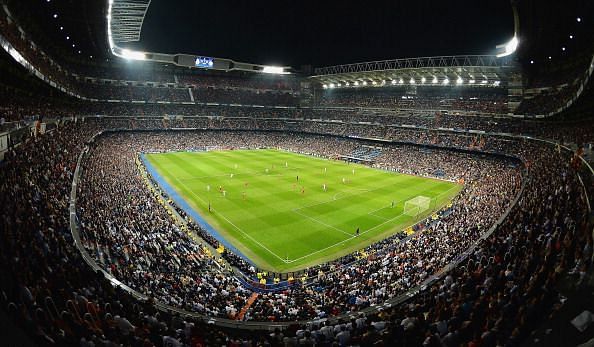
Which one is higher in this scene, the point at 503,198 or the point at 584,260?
the point at 584,260

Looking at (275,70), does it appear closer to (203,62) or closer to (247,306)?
(203,62)

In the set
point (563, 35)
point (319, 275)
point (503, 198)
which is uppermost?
point (563, 35)

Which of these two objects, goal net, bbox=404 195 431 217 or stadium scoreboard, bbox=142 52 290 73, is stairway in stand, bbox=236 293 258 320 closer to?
goal net, bbox=404 195 431 217

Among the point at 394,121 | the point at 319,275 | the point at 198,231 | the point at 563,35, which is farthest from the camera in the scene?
the point at 394,121

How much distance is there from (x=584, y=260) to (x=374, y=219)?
25632 millimetres

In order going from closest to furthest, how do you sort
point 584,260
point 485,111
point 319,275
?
1. point 584,260
2. point 319,275
3. point 485,111

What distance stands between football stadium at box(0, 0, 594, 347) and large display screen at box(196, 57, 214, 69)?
1.46 ft

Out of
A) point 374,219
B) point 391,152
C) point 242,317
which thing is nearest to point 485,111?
point 391,152

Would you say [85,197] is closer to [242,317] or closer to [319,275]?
[242,317]

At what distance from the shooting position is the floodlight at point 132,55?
7656cm

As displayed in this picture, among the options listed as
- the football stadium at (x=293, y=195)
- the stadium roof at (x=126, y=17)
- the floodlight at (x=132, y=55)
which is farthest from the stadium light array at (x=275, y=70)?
the stadium roof at (x=126, y=17)

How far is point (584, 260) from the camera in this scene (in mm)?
7039

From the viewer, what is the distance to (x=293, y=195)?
39469mm

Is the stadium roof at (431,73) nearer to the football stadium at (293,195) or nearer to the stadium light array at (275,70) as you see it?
the football stadium at (293,195)
